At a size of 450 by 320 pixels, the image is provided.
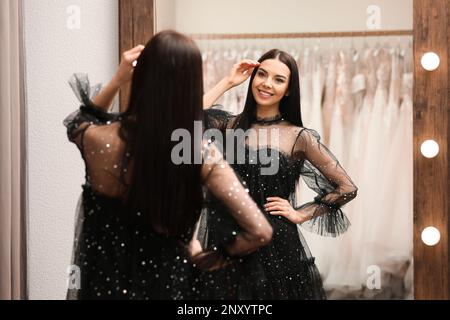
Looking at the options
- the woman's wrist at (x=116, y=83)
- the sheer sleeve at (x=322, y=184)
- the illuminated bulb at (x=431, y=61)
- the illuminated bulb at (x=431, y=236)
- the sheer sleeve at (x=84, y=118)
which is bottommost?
the illuminated bulb at (x=431, y=236)

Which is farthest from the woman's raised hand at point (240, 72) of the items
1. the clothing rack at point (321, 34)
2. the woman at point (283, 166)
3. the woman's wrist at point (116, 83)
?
the woman's wrist at point (116, 83)

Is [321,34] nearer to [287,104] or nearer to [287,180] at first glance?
[287,104]

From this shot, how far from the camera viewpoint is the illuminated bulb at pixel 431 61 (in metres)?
1.66

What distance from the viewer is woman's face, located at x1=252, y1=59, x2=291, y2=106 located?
1591mm

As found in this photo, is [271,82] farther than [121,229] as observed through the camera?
Yes

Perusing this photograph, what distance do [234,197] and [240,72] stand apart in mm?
527

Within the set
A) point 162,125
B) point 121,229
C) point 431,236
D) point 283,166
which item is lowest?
point 431,236

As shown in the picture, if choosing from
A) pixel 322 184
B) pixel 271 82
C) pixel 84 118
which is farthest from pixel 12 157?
pixel 322 184

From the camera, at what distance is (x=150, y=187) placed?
119cm

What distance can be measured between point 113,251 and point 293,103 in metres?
0.68

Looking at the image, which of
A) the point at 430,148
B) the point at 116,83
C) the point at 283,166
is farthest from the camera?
the point at 430,148
